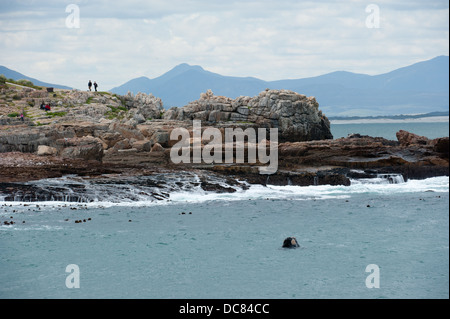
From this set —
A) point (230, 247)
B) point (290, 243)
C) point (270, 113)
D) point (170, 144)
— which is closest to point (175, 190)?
point (230, 247)

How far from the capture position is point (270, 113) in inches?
3696

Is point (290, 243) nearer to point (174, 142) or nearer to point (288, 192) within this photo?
point (288, 192)

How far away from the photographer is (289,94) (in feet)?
324

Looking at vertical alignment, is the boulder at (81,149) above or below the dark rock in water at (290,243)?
above

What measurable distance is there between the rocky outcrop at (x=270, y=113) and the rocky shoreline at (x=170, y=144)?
0.16 metres

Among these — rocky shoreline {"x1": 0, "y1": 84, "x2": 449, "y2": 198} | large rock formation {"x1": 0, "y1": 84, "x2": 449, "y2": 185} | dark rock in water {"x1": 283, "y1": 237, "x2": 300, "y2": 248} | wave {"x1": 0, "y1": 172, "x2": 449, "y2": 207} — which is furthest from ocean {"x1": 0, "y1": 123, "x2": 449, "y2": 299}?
large rock formation {"x1": 0, "y1": 84, "x2": 449, "y2": 185}

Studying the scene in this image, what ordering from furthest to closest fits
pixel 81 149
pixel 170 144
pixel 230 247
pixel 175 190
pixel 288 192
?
pixel 170 144 → pixel 81 149 → pixel 288 192 → pixel 175 190 → pixel 230 247

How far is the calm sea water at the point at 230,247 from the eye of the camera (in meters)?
26.9

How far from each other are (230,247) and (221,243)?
110 centimetres

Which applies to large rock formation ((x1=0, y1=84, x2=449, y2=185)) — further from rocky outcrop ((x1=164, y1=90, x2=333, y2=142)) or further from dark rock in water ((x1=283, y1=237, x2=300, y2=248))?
dark rock in water ((x1=283, y1=237, x2=300, y2=248))

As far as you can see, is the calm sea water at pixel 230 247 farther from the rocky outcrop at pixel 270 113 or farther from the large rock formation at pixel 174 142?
the rocky outcrop at pixel 270 113

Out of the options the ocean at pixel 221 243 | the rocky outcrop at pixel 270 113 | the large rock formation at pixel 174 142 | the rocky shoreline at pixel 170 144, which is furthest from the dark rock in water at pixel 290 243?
the rocky outcrop at pixel 270 113

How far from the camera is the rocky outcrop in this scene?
304ft

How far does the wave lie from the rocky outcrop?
3476 centimetres
